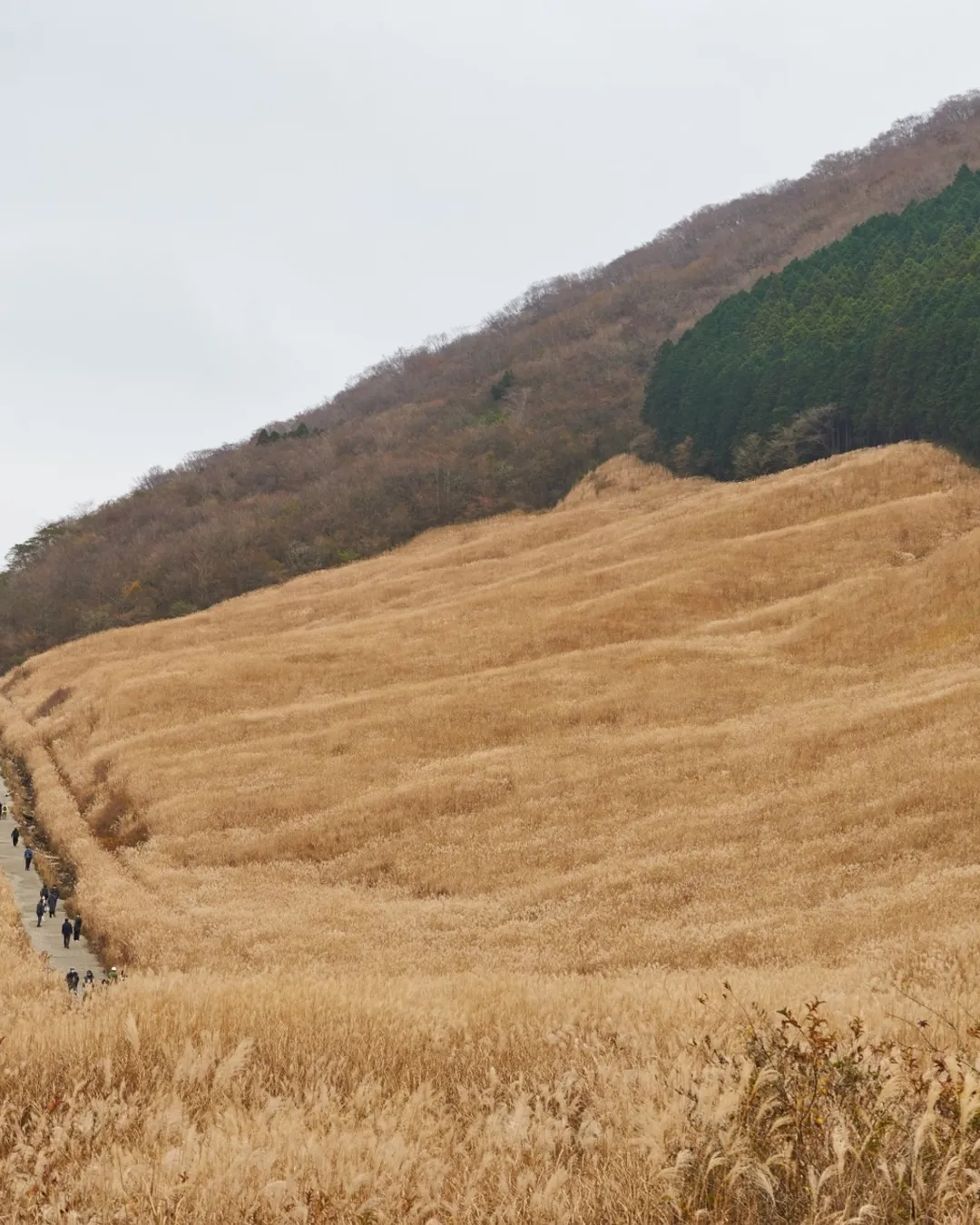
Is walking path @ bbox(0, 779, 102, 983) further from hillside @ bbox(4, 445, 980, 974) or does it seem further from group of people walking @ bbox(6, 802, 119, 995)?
hillside @ bbox(4, 445, 980, 974)

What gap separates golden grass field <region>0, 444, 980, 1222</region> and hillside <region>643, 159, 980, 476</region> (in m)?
5.67

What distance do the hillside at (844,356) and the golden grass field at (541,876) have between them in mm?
5665

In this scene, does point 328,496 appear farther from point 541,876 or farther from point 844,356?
point 541,876

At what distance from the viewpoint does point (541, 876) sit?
34.0m

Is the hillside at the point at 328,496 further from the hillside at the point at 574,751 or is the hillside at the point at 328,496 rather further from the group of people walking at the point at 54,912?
the group of people walking at the point at 54,912

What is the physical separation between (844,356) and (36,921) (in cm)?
8432

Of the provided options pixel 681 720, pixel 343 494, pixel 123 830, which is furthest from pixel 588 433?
pixel 123 830

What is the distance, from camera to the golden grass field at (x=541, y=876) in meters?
5.77

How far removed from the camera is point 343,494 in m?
127

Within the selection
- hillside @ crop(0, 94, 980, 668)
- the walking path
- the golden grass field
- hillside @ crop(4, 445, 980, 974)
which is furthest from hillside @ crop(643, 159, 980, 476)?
the walking path

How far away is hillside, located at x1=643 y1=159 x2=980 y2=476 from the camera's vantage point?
272 ft

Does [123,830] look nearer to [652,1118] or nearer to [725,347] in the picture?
[652,1118]

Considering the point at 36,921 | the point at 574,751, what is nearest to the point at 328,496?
the point at 574,751

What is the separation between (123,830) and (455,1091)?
39.2 meters
